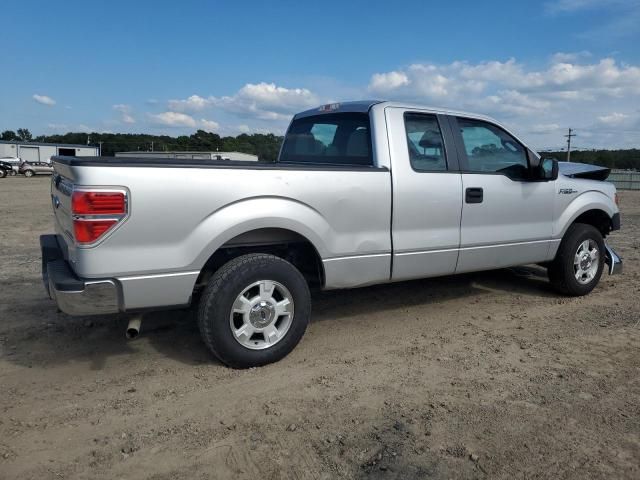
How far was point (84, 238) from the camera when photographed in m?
3.10

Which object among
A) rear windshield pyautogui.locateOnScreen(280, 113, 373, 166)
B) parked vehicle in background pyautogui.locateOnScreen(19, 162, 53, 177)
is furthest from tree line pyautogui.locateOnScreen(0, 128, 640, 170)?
rear windshield pyautogui.locateOnScreen(280, 113, 373, 166)

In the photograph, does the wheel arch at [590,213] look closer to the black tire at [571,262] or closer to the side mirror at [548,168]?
the black tire at [571,262]

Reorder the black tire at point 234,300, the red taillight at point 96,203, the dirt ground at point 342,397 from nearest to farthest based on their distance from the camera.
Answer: the dirt ground at point 342,397
the red taillight at point 96,203
the black tire at point 234,300

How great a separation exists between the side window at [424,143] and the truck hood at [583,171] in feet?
5.85

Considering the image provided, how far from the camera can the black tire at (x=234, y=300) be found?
350 centimetres

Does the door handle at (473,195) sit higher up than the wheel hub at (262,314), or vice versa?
the door handle at (473,195)

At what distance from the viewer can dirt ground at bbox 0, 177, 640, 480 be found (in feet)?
8.65

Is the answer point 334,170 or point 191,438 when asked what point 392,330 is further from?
point 191,438

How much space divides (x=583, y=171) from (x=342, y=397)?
4.10 metres

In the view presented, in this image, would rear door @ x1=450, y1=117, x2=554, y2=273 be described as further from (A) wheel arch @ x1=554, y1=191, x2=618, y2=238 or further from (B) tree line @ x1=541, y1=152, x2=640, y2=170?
(B) tree line @ x1=541, y1=152, x2=640, y2=170

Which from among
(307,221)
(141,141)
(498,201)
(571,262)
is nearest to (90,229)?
(307,221)

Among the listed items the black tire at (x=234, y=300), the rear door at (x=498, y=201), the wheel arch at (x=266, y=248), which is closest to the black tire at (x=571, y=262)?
the rear door at (x=498, y=201)

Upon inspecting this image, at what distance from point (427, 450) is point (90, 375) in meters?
2.39

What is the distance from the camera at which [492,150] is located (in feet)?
16.5
